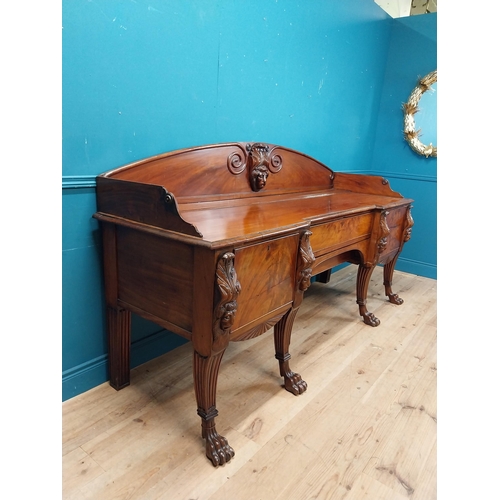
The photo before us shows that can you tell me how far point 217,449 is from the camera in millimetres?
1382

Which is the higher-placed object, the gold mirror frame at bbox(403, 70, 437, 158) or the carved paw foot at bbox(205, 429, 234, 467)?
the gold mirror frame at bbox(403, 70, 437, 158)

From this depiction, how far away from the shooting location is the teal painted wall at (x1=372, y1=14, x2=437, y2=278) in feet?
11.4

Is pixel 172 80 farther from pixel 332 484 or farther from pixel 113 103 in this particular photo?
pixel 332 484

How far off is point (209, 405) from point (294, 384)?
0.53m

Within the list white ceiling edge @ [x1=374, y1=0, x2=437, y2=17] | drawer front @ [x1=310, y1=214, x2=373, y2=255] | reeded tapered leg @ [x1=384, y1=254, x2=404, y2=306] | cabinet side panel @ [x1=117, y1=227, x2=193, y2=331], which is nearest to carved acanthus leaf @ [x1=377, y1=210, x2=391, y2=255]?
drawer front @ [x1=310, y1=214, x2=373, y2=255]

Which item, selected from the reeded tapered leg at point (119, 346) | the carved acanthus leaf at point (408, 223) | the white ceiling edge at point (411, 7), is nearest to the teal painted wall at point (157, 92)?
the reeded tapered leg at point (119, 346)

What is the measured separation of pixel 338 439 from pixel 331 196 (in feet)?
5.15

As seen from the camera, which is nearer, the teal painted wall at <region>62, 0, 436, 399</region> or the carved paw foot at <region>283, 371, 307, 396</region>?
the teal painted wall at <region>62, 0, 436, 399</region>

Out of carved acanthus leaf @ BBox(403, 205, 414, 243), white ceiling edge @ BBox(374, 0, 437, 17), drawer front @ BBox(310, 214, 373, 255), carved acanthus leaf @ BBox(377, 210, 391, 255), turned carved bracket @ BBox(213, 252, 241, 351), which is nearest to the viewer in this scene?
turned carved bracket @ BBox(213, 252, 241, 351)

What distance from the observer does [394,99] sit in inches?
144

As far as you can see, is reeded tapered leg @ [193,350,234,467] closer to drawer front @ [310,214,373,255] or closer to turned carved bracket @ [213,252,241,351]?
turned carved bracket @ [213,252,241,351]

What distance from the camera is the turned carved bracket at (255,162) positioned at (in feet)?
6.70

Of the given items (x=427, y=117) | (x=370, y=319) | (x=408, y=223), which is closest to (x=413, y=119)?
(x=427, y=117)

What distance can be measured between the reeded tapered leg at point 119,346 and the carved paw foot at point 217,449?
0.54 m
